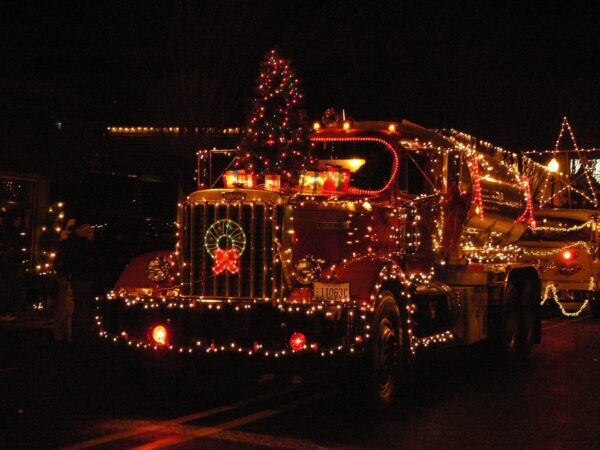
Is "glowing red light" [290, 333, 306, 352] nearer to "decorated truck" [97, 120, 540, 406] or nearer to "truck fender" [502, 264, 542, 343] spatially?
"decorated truck" [97, 120, 540, 406]

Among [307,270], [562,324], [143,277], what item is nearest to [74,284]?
[143,277]

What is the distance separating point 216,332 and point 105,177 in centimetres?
1406

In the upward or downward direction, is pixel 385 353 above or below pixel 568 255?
below

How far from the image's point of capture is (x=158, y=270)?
30.8 feet

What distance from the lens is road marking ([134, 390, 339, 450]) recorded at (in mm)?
7414

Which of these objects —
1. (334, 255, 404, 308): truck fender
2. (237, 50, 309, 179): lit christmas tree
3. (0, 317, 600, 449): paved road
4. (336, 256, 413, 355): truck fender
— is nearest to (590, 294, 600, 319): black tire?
(0, 317, 600, 449): paved road

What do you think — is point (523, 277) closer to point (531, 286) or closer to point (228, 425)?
point (531, 286)

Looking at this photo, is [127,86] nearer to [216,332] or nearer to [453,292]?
Answer: [453,292]

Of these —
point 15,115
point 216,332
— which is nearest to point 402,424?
point 216,332

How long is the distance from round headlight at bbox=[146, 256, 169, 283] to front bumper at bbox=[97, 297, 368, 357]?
45 cm

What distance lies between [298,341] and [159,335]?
139 cm

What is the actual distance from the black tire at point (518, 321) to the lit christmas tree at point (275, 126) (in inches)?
170

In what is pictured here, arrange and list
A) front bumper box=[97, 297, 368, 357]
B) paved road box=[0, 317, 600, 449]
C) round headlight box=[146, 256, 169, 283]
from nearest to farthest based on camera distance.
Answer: paved road box=[0, 317, 600, 449], front bumper box=[97, 297, 368, 357], round headlight box=[146, 256, 169, 283]

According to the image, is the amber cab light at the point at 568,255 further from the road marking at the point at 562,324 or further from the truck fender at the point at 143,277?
the truck fender at the point at 143,277
